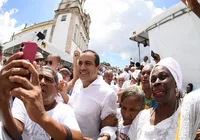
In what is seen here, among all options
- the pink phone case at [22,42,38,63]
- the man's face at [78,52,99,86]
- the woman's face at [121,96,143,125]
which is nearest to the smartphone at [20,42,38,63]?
the pink phone case at [22,42,38,63]

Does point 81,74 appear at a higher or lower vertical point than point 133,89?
higher

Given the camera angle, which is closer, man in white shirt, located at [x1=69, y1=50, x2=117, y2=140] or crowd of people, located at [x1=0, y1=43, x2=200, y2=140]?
crowd of people, located at [x1=0, y1=43, x2=200, y2=140]

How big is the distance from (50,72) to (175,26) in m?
4.04

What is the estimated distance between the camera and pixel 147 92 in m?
2.39

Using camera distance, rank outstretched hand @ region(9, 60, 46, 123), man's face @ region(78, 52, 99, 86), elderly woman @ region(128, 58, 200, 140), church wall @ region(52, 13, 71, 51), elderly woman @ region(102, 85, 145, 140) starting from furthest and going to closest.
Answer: church wall @ region(52, 13, 71, 51)
man's face @ region(78, 52, 99, 86)
elderly woman @ region(102, 85, 145, 140)
elderly woman @ region(128, 58, 200, 140)
outstretched hand @ region(9, 60, 46, 123)

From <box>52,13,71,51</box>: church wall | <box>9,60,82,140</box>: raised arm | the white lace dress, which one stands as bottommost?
the white lace dress

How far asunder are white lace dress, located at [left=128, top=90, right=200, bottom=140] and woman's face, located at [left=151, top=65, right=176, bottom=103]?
0.14 m

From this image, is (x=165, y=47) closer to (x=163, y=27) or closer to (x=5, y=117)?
(x=163, y=27)

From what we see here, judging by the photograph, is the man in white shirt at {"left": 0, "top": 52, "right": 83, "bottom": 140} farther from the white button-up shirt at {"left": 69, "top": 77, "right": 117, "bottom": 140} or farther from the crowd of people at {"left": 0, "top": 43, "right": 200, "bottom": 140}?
the white button-up shirt at {"left": 69, "top": 77, "right": 117, "bottom": 140}

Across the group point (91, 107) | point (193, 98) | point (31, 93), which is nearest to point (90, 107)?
point (91, 107)

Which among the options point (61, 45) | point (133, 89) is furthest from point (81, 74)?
point (61, 45)

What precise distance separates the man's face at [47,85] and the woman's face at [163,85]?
37.0 inches

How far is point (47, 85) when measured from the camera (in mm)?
1585

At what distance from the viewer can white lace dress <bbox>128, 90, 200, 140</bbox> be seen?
3.42 feet
